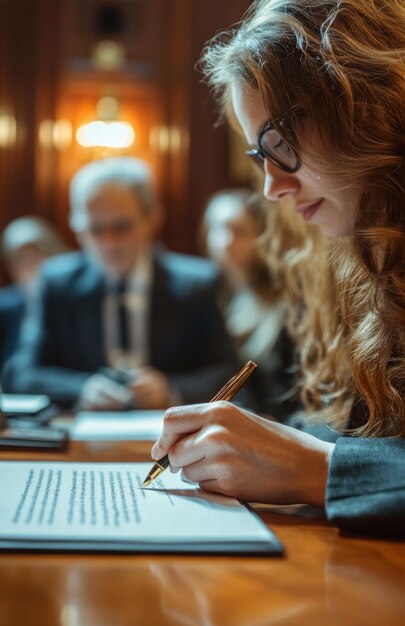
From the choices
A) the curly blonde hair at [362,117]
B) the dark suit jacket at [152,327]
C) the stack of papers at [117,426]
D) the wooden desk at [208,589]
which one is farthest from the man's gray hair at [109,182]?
the wooden desk at [208,589]

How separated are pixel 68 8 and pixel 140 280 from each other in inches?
108

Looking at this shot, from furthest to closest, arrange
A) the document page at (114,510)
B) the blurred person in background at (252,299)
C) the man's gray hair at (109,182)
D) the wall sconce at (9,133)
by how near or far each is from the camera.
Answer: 1. the wall sconce at (9,133)
2. the man's gray hair at (109,182)
3. the blurred person in background at (252,299)
4. the document page at (114,510)

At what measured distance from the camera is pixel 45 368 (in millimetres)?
2789

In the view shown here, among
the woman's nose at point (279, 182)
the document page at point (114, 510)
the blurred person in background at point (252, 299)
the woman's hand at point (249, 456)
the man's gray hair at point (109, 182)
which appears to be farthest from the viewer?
the man's gray hair at point (109, 182)

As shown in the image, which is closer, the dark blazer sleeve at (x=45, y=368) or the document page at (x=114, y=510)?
the document page at (x=114, y=510)

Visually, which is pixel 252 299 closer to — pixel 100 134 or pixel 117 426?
pixel 117 426

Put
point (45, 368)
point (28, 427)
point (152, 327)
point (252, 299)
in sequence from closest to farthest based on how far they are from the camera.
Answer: point (28, 427)
point (45, 368)
point (152, 327)
point (252, 299)

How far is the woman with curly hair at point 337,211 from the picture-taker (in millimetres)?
986

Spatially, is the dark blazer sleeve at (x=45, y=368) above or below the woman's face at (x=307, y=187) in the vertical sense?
below

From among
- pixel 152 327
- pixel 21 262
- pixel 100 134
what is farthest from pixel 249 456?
pixel 100 134

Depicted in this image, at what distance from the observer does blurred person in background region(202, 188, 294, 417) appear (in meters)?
2.64

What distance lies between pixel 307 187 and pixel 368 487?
0.53 m

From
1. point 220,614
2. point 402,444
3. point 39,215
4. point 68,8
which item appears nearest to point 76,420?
point 402,444

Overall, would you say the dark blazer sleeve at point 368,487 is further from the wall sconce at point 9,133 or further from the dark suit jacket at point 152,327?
the wall sconce at point 9,133
